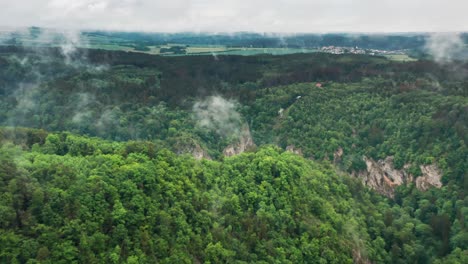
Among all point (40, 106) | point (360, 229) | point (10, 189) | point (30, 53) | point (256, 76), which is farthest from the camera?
point (30, 53)

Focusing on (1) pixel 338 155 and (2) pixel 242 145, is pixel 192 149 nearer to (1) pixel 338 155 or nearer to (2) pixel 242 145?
(2) pixel 242 145

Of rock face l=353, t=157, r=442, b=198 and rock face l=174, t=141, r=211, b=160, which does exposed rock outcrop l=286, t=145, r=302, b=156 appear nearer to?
rock face l=353, t=157, r=442, b=198

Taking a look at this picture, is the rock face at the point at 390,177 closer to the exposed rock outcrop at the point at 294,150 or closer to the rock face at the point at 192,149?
the exposed rock outcrop at the point at 294,150

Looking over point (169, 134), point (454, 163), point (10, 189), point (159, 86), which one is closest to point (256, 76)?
point (159, 86)

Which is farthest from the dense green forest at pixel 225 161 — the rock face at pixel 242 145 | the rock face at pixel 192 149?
the rock face at pixel 242 145

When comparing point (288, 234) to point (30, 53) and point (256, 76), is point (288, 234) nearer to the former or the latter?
point (256, 76)

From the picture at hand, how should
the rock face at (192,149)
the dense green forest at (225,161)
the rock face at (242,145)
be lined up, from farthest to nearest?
the rock face at (242,145) < the rock face at (192,149) < the dense green forest at (225,161)

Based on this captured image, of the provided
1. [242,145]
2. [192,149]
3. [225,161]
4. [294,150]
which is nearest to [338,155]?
[294,150]
